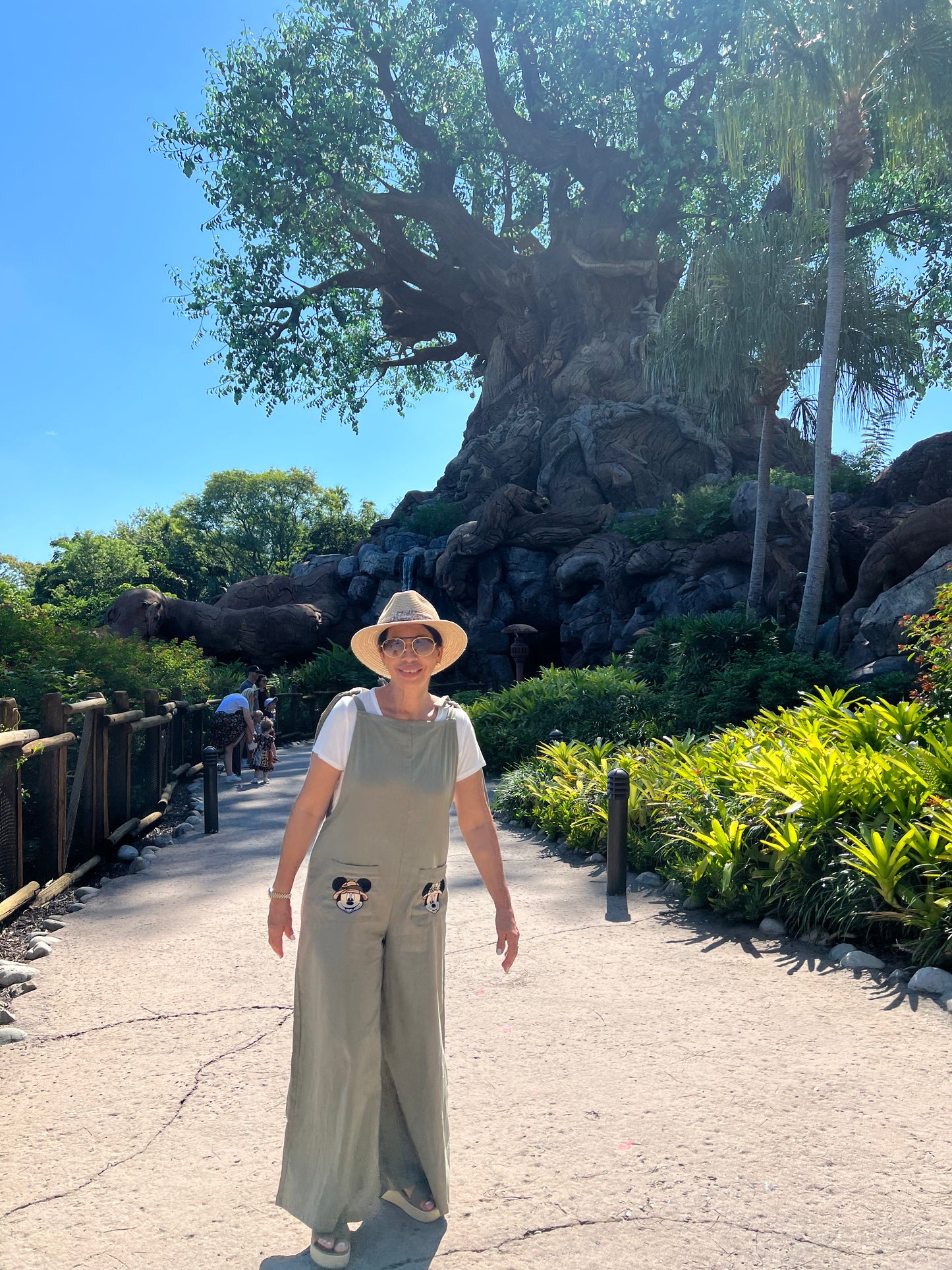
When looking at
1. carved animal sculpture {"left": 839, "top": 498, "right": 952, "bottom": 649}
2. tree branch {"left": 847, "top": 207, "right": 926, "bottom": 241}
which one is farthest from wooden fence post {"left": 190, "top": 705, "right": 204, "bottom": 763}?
tree branch {"left": 847, "top": 207, "right": 926, "bottom": 241}

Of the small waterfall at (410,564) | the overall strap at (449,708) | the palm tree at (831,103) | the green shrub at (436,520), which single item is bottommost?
the overall strap at (449,708)

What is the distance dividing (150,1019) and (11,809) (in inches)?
74.6

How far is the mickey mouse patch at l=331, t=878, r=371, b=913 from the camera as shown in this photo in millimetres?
2785

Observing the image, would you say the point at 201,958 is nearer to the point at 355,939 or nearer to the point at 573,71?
the point at 355,939

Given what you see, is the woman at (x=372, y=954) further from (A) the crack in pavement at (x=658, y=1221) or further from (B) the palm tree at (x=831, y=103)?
(B) the palm tree at (x=831, y=103)

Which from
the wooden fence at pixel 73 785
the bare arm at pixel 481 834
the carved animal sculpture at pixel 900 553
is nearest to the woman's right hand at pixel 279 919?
the bare arm at pixel 481 834

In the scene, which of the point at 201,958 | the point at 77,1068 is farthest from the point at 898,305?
the point at 77,1068

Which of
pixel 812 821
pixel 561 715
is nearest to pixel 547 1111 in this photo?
pixel 812 821

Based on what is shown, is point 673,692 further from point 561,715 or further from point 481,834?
point 481,834

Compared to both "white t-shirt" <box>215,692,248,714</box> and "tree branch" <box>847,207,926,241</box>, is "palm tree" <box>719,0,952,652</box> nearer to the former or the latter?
"tree branch" <box>847,207,926,241</box>

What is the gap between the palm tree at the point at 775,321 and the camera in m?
17.8

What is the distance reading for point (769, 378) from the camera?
62.0 ft

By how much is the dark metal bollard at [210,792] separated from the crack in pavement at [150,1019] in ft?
18.6

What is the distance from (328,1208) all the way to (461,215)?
120ft
